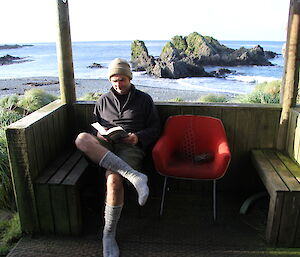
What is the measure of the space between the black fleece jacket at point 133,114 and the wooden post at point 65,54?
433 mm

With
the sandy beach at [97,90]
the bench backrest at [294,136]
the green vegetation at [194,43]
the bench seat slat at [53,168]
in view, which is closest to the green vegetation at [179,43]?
the green vegetation at [194,43]

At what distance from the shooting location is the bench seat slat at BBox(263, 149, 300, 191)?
7.33 feet

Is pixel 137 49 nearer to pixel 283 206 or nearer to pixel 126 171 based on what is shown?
pixel 126 171

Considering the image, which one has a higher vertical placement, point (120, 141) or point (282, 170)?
point (120, 141)

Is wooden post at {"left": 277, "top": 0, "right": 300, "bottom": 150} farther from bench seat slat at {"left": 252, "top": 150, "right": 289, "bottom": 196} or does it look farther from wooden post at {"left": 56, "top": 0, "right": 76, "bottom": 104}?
wooden post at {"left": 56, "top": 0, "right": 76, "bottom": 104}

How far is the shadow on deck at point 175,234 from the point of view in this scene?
7.43 feet

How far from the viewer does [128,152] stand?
255cm

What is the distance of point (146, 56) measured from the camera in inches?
511

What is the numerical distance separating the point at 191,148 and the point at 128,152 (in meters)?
0.72

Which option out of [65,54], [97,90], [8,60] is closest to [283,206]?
[65,54]

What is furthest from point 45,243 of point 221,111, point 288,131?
point 288,131

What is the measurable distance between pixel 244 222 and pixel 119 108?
1.47 m

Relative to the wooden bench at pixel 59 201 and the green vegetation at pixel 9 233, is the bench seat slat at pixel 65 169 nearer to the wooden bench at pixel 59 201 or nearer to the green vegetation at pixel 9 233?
the wooden bench at pixel 59 201

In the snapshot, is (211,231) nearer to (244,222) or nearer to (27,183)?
(244,222)
